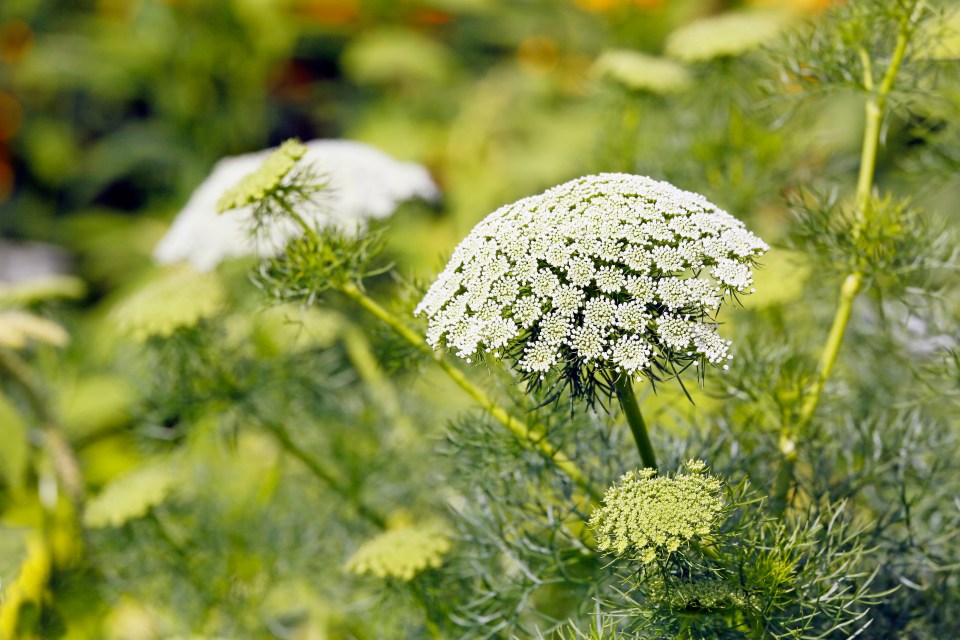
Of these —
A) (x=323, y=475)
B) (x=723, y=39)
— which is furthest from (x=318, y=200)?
(x=723, y=39)

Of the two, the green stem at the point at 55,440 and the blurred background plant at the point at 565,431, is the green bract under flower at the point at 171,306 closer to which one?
the blurred background plant at the point at 565,431

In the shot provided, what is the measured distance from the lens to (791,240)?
4.02ft

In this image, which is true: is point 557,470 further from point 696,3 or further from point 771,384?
point 696,3

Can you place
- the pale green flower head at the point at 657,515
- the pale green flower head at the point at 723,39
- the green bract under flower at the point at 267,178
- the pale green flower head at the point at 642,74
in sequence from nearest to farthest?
the pale green flower head at the point at 657,515, the green bract under flower at the point at 267,178, the pale green flower head at the point at 723,39, the pale green flower head at the point at 642,74

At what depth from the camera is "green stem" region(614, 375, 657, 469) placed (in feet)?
2.51

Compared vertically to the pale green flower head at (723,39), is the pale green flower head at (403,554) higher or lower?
lower

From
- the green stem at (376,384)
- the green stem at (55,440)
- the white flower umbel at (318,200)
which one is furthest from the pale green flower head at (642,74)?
the green stem at (55,440)

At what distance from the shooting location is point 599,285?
0.72 m

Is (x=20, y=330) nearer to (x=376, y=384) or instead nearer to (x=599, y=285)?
(x=376, y=384)

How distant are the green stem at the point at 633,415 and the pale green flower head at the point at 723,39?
71 cm

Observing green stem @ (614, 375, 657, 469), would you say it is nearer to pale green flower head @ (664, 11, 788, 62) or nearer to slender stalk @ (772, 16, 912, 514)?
slender stalk @ (772, 16, 912, 514)

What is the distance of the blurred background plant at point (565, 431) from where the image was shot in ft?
3.30

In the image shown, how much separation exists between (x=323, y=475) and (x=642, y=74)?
0.80m

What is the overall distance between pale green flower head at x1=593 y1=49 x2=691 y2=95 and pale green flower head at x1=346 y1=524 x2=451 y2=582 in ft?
2.58
